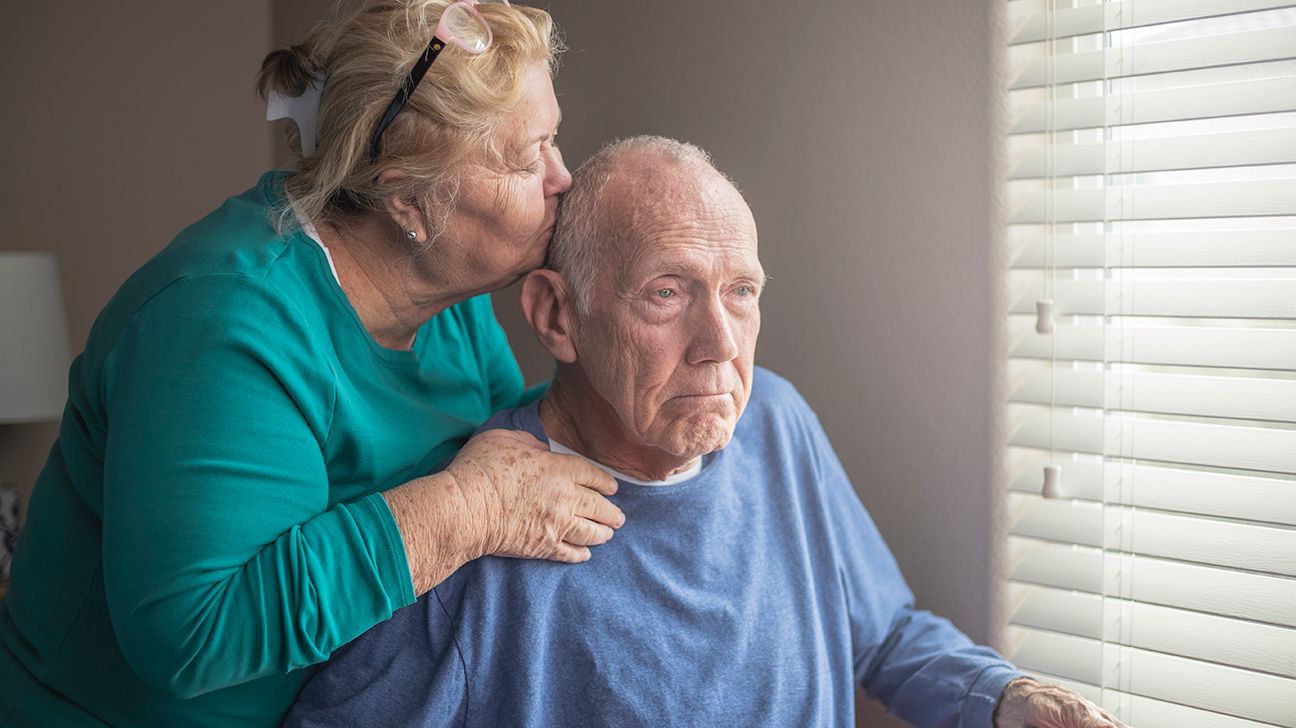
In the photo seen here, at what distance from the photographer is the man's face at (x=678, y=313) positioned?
4.76 ft

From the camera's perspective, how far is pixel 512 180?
1452mm

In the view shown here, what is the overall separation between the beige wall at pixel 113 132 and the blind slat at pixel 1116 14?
234cm

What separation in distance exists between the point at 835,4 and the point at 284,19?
1892 millimetres

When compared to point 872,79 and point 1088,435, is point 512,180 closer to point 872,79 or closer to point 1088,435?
point 872,79

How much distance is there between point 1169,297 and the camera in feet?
5.18

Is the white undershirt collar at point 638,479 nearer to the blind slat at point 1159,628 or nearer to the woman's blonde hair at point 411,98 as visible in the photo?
the woman's blonde hair at point 411,98

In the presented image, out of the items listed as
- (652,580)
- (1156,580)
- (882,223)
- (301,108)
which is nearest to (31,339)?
(301,108)

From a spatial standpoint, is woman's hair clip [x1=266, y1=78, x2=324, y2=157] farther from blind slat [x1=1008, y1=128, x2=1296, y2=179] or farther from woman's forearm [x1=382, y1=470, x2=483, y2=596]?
blind slat [x1=1008, y1=128, x2=1296, y2=179]

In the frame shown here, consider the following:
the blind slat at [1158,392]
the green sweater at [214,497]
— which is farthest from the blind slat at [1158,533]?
the green sweater at [214,497]

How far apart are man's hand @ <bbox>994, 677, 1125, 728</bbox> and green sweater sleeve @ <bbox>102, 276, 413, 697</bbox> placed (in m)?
0.84

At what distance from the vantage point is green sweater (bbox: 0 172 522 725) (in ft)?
4.06

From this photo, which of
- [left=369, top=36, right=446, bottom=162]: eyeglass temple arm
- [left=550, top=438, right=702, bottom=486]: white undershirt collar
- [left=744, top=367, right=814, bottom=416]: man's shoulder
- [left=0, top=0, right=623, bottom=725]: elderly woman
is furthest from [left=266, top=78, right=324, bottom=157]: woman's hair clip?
[left=744, top=367, right=814, bottom=416]: man's shoulder

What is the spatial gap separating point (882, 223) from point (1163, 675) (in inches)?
33.6

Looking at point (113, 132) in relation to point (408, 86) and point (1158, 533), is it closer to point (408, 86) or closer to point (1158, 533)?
point (408, 86)
